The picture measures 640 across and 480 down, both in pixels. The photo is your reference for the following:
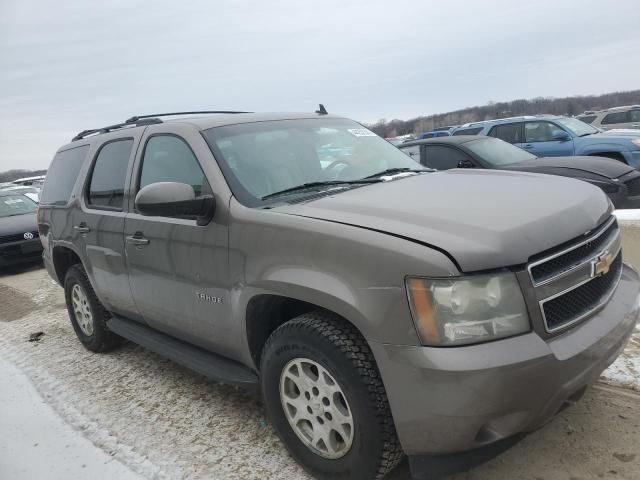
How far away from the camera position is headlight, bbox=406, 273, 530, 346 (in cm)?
197

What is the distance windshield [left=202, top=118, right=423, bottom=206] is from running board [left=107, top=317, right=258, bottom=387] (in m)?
0.94

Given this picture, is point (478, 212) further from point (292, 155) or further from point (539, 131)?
point (539, 131)

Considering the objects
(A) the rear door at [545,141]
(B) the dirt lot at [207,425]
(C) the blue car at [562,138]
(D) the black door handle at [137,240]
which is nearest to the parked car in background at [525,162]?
(C) the blue car at [562,138]

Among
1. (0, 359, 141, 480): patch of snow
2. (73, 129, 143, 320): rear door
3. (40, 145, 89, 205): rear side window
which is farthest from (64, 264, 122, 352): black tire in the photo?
(0, 359, 141, 480): patch of snow

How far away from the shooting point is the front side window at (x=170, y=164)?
3.16 m

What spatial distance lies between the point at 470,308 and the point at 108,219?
9.49 ft

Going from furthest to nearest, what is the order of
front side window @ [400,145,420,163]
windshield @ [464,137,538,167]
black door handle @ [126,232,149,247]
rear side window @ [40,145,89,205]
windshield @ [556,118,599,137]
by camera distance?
windshield @ [556,118,599,137]
front side window @ [400,145,420,163]
windshield @ [464,137,538,167]
rear side window @ [40,145,89,205]
black door handle @ [126,232,149,247]

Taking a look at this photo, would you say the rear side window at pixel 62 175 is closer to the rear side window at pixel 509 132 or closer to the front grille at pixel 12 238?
the front grille at pixel 12 238

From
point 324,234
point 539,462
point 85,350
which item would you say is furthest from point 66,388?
point 539,462

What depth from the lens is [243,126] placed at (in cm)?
339

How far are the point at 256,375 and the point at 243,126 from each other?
1.57 meters

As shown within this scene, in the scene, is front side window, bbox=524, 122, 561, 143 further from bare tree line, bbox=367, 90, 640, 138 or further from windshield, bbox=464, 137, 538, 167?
bare tree line, bbox=367, 90, 640, 138

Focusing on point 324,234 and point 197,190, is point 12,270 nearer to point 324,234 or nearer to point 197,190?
point 197,190

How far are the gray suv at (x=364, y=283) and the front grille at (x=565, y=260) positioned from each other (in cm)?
1
